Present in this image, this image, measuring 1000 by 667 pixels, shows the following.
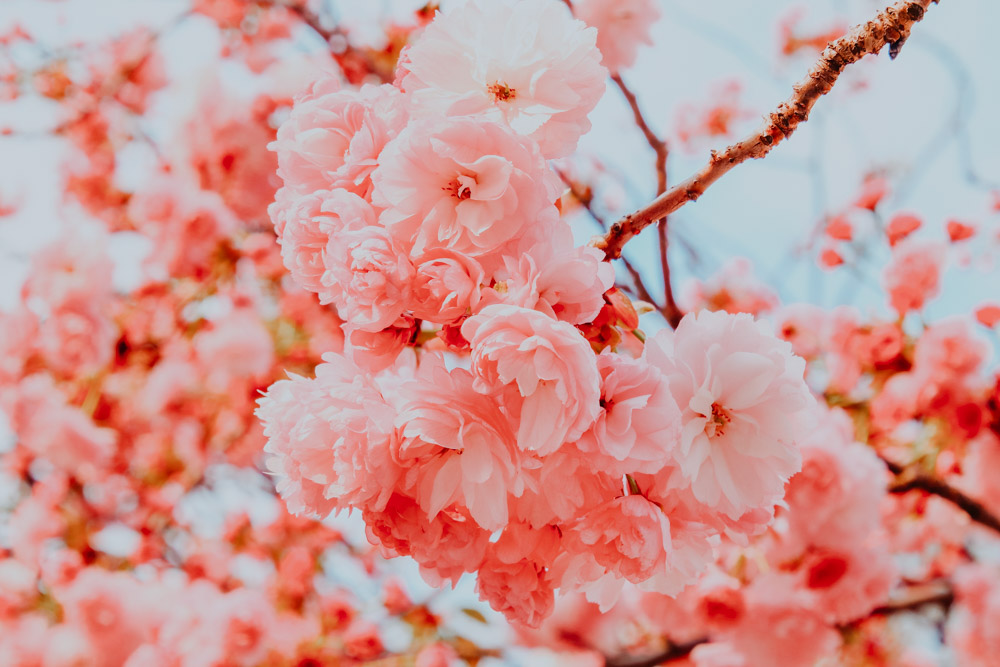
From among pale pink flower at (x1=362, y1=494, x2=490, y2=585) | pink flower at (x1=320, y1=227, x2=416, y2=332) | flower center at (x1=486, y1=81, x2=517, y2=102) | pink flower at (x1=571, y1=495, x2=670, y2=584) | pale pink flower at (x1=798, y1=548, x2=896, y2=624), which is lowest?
pale pink flower at (x1=362, y1=494, x2=490, y2=585)

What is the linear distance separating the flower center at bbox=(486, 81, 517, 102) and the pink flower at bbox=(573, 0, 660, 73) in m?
0.94

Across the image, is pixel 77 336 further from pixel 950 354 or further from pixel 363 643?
pixel 950 354

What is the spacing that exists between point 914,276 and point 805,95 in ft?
4.84

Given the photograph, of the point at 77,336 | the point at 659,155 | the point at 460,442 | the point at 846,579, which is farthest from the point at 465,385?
the point at 77,336

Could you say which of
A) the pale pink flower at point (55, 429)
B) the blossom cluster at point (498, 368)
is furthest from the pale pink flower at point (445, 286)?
the pale pink flower at point (55, 429)

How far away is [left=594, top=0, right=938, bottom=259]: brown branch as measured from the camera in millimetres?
690

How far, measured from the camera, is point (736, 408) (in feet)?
2.24

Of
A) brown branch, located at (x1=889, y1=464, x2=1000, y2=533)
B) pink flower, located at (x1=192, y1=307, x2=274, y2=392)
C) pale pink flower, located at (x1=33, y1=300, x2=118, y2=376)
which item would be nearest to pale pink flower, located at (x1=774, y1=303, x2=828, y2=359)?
brown branch, located at (x1=889, y1=464, x2=1000, y2=533)

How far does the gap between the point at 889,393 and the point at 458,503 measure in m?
1.61

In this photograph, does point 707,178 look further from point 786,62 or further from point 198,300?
point 786,62

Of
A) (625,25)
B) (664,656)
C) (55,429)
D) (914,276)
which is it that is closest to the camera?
(625,25)

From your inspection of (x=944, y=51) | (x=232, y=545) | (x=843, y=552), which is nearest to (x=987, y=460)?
(x=843, y=552)

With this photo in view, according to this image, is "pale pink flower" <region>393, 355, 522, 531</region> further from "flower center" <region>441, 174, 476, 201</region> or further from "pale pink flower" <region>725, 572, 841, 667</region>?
"pale pink flower" <region>725, 572, 841, 667</region>

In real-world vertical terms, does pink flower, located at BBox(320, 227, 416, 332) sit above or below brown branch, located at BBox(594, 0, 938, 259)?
below
